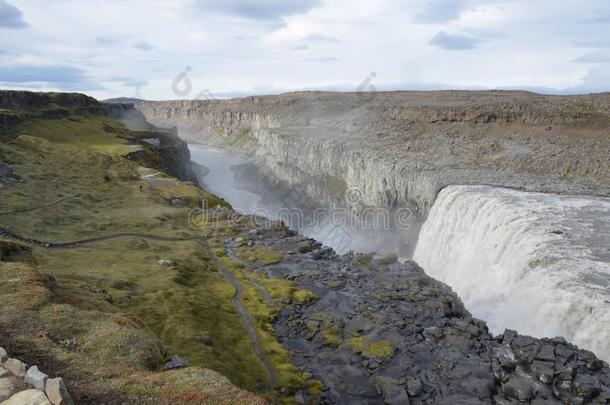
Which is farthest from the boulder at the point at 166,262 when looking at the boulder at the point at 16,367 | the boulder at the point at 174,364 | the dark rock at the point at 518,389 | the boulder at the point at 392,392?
the dark rock at the point at 518,389

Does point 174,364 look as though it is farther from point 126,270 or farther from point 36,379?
point 126,270

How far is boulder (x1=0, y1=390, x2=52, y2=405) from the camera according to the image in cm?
1603

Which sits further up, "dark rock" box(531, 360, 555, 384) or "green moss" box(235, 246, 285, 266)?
"dark rock" box(531, 360, 555, 384)

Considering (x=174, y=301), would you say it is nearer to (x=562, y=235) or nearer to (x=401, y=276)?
(x=401, y=276)

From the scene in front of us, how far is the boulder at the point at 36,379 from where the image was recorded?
1703cm

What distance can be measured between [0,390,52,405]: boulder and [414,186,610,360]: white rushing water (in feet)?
113

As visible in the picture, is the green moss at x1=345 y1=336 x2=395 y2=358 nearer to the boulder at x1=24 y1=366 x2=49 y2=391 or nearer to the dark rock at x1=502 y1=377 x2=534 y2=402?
the dark rock at x1=502 y1=377 x2=534 y2=402

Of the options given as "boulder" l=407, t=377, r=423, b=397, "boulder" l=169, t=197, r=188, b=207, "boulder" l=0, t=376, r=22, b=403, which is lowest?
"boulder" l=407, t=377, r=423, b=397

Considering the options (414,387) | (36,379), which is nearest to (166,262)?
(414,387)

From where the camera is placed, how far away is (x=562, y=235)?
45.1 metres

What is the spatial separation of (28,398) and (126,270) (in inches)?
1504

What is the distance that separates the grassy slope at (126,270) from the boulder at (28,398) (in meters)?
3.45

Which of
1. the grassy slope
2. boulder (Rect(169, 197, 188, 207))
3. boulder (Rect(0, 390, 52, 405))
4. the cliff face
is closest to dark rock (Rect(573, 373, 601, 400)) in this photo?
the grassy slope

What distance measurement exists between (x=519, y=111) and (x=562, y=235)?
53.3 meters
